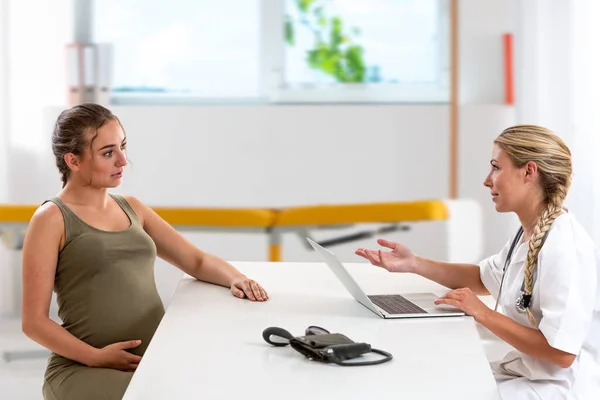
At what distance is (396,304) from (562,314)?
378mm

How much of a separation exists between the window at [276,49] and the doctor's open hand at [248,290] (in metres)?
2.40

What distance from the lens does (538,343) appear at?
181 centimetres

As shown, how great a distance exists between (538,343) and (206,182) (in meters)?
2.69

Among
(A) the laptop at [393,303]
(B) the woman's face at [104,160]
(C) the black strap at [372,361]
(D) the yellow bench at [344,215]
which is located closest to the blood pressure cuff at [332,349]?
(C) the black strap at [372,361]

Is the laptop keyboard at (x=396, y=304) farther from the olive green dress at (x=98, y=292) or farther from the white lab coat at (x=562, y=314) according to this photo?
the olive green dress at (x=98, y=292)

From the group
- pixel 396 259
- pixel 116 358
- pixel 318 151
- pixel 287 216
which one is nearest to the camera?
pixel 116 358

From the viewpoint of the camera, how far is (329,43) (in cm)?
441

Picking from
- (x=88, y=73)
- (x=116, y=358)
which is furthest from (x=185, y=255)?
(x=88, y=73)

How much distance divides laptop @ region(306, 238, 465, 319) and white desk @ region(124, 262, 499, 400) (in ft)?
0.07

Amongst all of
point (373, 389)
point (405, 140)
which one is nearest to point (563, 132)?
point (405, 140)

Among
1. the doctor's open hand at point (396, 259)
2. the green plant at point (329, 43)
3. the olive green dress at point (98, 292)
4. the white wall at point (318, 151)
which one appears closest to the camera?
the olive green dress at point (98, 292)

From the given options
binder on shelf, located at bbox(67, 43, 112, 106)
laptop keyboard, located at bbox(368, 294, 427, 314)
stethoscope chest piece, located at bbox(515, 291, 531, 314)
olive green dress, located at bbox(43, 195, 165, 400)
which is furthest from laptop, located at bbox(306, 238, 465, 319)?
binder on shelf, located at bbox(67, 43, 112, 106)

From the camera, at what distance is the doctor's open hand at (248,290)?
207 centimetres

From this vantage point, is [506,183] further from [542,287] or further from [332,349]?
[332,349]
